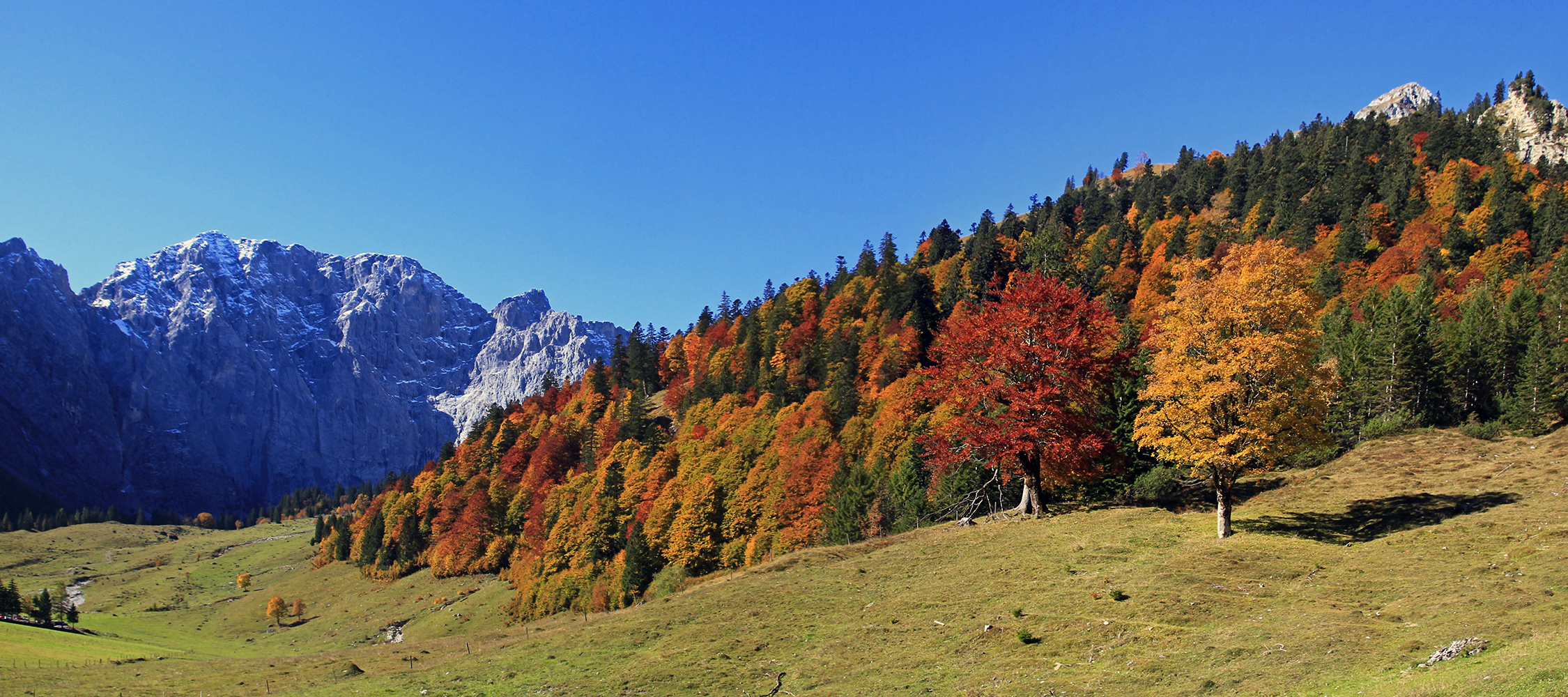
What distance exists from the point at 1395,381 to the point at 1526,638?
5948cm

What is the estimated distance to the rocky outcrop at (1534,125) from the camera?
518 ft

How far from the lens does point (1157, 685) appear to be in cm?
1909

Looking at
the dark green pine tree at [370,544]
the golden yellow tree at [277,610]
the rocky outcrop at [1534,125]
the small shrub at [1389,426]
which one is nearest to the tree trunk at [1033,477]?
the small shrub at [1389,426]

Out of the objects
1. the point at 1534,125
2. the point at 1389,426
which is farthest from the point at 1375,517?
the point at 1534,125

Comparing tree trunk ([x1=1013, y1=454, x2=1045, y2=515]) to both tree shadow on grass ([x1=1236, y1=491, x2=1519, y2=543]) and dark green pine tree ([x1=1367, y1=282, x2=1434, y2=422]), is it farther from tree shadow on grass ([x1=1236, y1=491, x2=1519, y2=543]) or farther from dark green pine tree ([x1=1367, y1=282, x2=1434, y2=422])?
dark green pine tree ([x1=1367, y1=282, x2=1434, y2=422])

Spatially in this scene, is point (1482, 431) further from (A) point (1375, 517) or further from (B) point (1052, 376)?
(B) point (1052, 376)

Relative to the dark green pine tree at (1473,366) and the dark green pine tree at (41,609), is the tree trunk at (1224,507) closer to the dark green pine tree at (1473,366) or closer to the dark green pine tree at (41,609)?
the dark green pine tree at (1473,366)

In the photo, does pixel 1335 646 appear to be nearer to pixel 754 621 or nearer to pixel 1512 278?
pixel 754 621

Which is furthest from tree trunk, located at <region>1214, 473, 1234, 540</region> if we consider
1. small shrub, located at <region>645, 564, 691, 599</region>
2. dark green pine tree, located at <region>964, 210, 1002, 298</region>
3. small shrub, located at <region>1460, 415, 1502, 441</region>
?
dark green pine tree, located at <region>964, 210, 1002, 298</region>

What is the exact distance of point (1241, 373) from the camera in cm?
3266

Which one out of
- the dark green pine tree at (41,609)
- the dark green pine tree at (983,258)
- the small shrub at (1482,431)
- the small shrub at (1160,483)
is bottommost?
the dark green pine tree at (41,609)

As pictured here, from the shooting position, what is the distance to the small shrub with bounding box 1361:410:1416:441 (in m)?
54.8

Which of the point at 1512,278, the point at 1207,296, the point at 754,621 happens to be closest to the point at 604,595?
the point at 754,621

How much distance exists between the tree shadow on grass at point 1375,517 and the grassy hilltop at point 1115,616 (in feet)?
0.51
